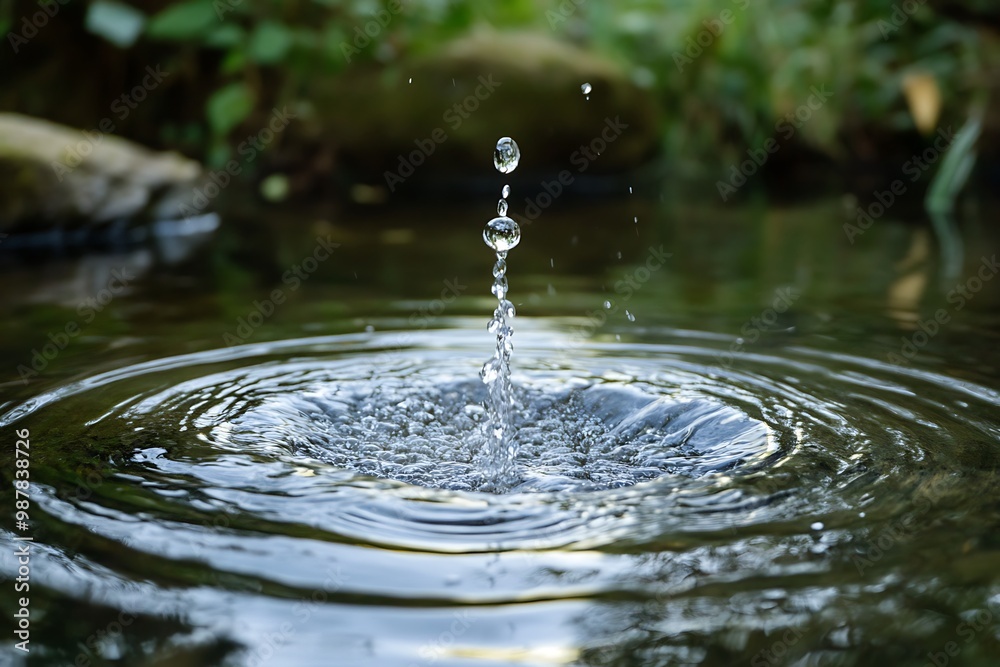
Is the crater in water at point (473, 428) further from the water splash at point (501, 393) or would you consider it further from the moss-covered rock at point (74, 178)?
the moss-covered rock at point (74, 178)

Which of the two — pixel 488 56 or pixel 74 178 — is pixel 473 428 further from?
pixel 488 56

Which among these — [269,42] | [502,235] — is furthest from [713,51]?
[502,235]

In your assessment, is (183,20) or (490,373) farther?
(183,20)

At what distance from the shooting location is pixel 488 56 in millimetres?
8203

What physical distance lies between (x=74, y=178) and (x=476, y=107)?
3.36m

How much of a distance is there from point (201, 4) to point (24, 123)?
2068 mm

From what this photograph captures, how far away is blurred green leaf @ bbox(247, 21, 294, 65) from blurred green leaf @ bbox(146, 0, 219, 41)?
0.33 meters

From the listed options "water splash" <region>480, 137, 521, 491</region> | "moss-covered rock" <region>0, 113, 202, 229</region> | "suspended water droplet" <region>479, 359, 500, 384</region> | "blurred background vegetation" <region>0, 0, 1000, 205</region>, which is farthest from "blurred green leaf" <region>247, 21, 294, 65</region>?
"suspended water droplet" <region>479, 359, 500, 384</region>

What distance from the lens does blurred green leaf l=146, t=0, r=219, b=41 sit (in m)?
7.35

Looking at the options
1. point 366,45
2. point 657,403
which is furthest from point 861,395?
point 366,45

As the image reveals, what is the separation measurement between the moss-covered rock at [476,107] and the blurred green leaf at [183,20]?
97 centimetres

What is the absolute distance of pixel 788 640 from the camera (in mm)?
1431

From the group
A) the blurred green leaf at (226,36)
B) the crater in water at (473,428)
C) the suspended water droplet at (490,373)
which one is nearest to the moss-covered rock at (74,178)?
the blurred green leaf at (226,36)

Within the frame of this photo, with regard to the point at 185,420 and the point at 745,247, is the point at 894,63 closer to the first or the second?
the point at 745,247
